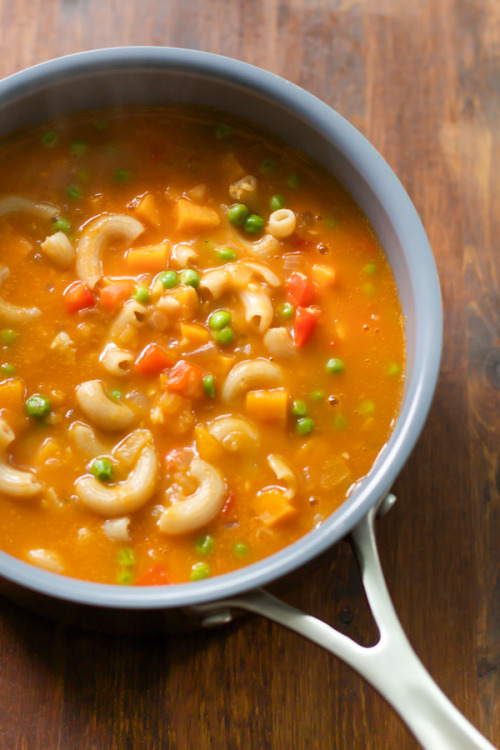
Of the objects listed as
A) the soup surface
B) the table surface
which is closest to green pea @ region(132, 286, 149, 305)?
the soup surface

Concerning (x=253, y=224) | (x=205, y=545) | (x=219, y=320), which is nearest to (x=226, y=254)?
(x=253, y=224)

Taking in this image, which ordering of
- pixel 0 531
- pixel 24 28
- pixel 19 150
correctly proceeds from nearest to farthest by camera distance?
pixel 0 531, pixel 19 150, pixel 24 28

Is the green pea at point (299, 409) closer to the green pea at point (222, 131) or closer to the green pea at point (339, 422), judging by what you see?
the green pea at point (339, 422)

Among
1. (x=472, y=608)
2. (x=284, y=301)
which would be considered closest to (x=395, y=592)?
(x=472, y=608)

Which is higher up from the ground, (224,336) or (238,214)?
(238,214)

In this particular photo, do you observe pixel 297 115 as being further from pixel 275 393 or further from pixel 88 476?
pixel 88 476

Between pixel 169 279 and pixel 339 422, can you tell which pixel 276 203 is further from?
pixel 339 422

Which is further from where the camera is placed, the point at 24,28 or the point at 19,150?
the point at 24,28

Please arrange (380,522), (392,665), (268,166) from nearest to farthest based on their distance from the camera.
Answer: (392,665) → (380,522) → (268,166)

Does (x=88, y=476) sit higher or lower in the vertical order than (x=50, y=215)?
lower
